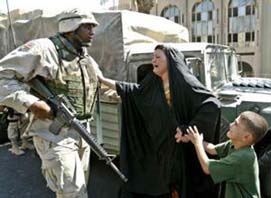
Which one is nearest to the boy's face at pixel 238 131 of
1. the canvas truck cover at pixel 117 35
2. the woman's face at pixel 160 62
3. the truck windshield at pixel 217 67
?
the woman's face at pixel 160 62

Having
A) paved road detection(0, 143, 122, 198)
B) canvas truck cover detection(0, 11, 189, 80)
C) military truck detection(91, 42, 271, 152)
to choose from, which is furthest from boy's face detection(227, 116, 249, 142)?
canvas truck cover detection(0, 11, 189, 80)

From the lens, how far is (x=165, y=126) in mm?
2533

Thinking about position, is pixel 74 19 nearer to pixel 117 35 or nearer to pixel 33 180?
pixel 117 35

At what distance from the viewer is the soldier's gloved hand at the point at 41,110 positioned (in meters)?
2.24

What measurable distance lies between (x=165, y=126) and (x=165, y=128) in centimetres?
2

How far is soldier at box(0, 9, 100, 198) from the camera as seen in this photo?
7.60 ft

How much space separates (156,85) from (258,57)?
23106mm

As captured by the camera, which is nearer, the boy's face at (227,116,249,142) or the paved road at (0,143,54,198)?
the boy's face at (227,116,249,142)

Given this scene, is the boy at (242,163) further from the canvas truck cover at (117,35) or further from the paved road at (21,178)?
the paved road at (21,178)

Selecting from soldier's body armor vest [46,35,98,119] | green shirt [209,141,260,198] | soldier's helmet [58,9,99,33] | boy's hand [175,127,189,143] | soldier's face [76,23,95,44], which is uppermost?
soldier's helmet [58,9,99,33]

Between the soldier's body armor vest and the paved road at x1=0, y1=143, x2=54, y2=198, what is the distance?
148cm

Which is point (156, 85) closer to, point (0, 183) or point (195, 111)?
point (195, 111)

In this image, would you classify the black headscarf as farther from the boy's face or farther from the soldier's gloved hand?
the soldier's gloved hand

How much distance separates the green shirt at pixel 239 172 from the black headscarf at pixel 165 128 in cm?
38
